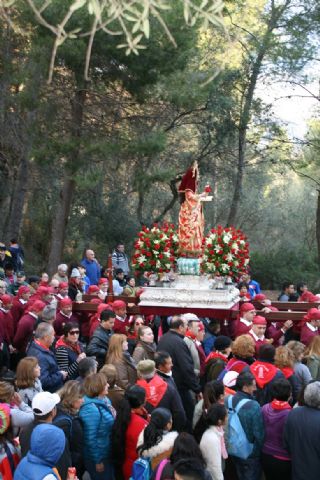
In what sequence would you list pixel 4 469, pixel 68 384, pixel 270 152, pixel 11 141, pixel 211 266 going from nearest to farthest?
pixel 4 469, pixel 68 384, pixel 211 266, pixel 11 141, pixel 270 152

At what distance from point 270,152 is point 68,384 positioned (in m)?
23.7

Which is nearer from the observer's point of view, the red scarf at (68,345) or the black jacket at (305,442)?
the black jacket at (305,442)

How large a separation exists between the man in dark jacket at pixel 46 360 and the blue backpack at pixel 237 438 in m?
1.98

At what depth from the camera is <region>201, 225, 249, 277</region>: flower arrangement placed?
13.0 metres

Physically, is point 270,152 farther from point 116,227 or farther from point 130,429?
point 130,429

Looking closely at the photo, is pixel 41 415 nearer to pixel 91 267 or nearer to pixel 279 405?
pixel 279 405

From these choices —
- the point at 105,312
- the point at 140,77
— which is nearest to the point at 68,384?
the point at 105,312

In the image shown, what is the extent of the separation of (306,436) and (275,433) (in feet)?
1.43

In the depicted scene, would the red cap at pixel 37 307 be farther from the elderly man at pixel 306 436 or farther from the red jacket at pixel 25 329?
the elderly man at pixel 306 436

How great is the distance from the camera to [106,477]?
636 cm

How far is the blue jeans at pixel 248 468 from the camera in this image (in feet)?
21.7

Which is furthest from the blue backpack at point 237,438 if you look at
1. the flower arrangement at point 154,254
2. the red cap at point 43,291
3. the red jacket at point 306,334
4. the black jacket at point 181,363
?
the flower arrangement at point 154,254

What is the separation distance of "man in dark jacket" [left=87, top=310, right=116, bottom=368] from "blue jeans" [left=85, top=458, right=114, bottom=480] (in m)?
2.60

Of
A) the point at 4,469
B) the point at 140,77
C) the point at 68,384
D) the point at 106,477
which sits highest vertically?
the point at 140,77
